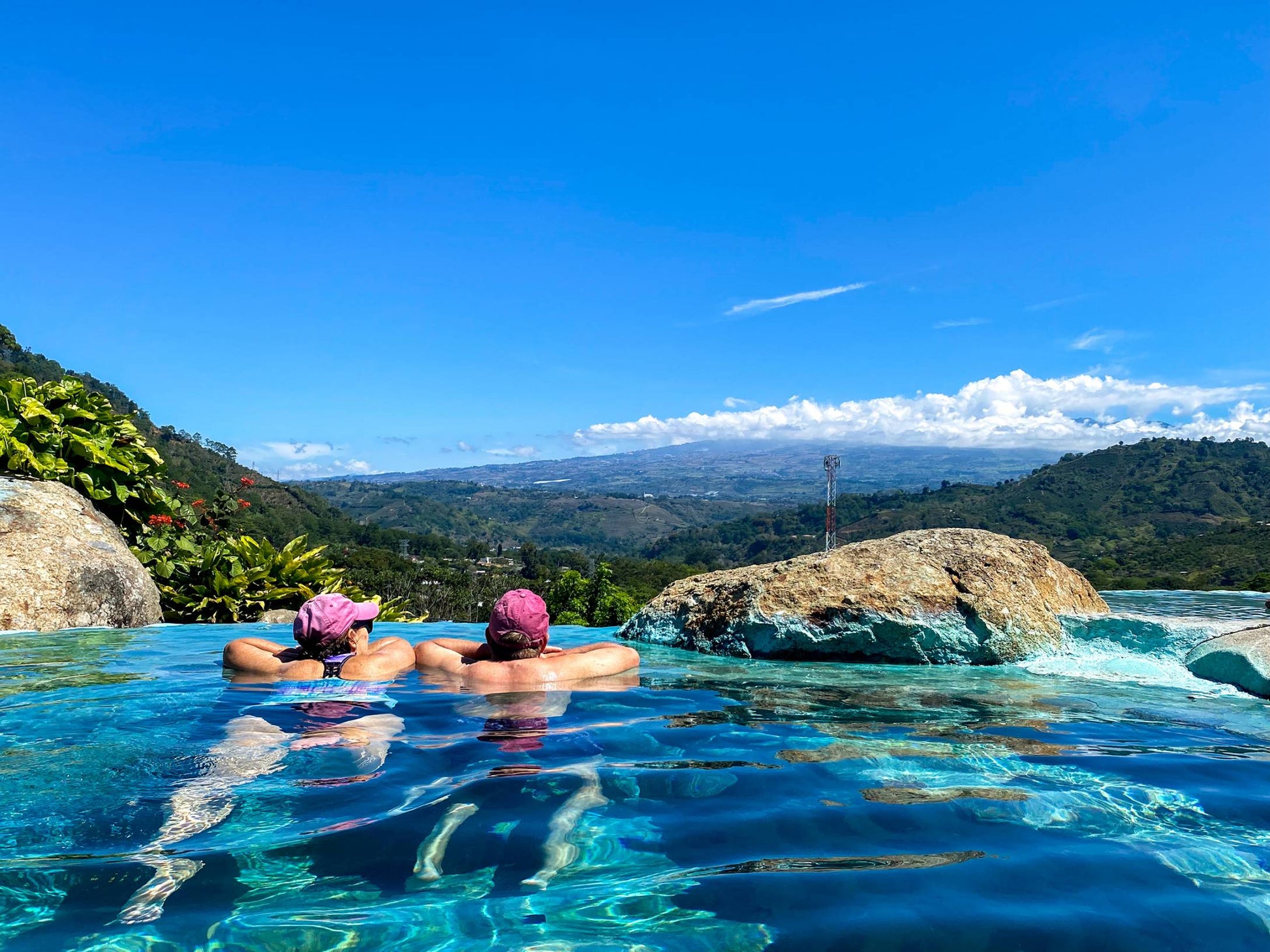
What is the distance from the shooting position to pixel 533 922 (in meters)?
2.36

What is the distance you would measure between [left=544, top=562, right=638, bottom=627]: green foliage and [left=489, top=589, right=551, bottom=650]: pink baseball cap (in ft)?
31.8

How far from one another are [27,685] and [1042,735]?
738cm

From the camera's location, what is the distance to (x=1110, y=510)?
348 ft

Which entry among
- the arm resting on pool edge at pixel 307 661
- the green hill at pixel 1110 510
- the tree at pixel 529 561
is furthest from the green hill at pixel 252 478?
the arm resting on pool edge at pixel 307 661

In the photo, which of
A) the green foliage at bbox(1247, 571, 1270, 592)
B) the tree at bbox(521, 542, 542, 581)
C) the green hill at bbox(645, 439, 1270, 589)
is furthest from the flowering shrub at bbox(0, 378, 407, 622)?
the tree at bbox(521, 542, 542, 581)

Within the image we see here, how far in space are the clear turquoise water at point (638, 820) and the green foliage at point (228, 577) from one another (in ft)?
22.6

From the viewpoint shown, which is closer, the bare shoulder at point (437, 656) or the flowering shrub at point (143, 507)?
the bare shoulder at point (437, 656)

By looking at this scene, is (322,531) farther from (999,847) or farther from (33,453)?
(999,847)

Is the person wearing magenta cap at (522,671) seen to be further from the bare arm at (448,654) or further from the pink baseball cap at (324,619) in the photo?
the pink baseball cap at (324,619)

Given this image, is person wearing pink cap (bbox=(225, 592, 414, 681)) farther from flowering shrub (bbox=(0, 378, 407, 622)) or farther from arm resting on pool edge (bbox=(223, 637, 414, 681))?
flowering shrub (bbox=(0, 378, 407, 622))

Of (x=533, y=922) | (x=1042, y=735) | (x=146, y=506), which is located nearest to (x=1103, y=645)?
(x=1042, y=735)

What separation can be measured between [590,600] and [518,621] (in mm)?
11262

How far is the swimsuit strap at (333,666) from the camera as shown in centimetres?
591

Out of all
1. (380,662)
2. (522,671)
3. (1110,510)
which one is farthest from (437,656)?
(1110,510)
